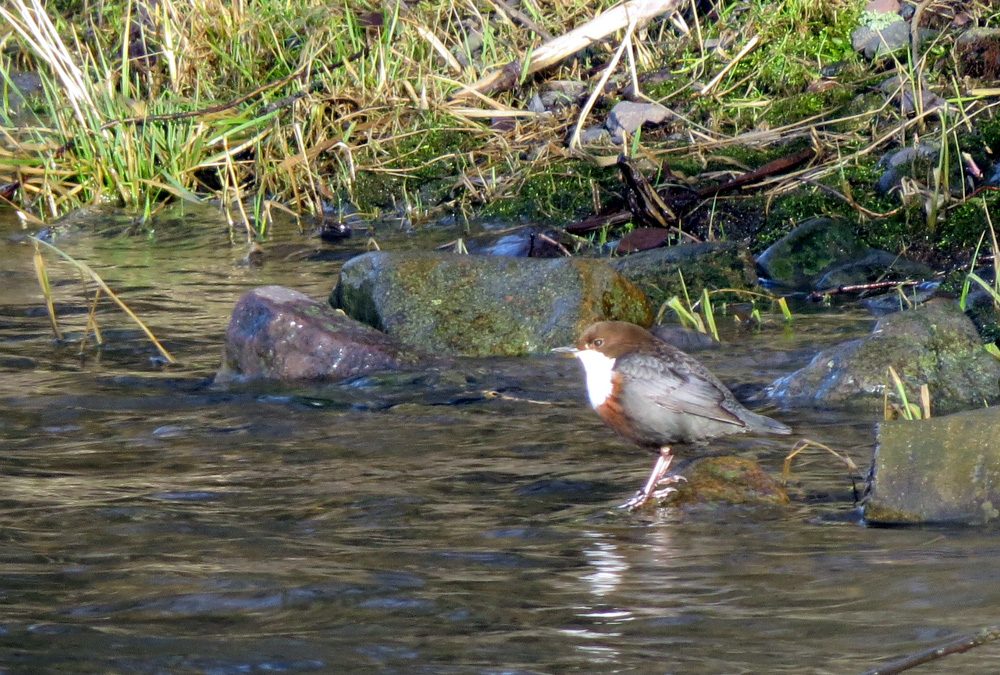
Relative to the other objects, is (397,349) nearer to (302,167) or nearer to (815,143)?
(815,143)

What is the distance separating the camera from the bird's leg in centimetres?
417

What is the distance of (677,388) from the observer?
4773 mm

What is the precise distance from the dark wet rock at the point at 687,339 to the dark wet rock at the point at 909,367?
866 mm

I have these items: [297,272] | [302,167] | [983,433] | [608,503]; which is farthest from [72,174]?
[983,433]

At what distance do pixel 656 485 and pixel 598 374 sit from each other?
0.69 meters

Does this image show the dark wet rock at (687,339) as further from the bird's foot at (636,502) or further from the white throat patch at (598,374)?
the bird's foot at (636,502)

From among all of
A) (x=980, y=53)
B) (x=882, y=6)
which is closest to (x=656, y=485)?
(x=980, y=53)

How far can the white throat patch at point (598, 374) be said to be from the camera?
4.78 metres

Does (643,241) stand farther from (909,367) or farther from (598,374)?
(598,374)

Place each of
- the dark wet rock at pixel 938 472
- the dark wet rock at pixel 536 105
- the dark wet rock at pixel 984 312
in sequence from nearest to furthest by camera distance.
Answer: the dark wet rock at pixel 938 472 < the dark wet rock at pixel 984 312 < the dark wet rock at pixel 536 105

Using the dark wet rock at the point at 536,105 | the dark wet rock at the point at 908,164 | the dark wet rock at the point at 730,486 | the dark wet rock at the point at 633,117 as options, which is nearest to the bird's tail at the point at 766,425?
the dark wet rock at the point at 730,486

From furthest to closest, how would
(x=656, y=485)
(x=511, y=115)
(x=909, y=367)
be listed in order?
(x=511, y=115)
(x=909, y=367)
(x=656, y=485)

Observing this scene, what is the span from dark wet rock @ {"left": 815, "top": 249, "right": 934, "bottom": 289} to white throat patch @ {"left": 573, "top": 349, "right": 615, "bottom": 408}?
2539 millimetres

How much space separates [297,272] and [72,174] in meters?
2.61
